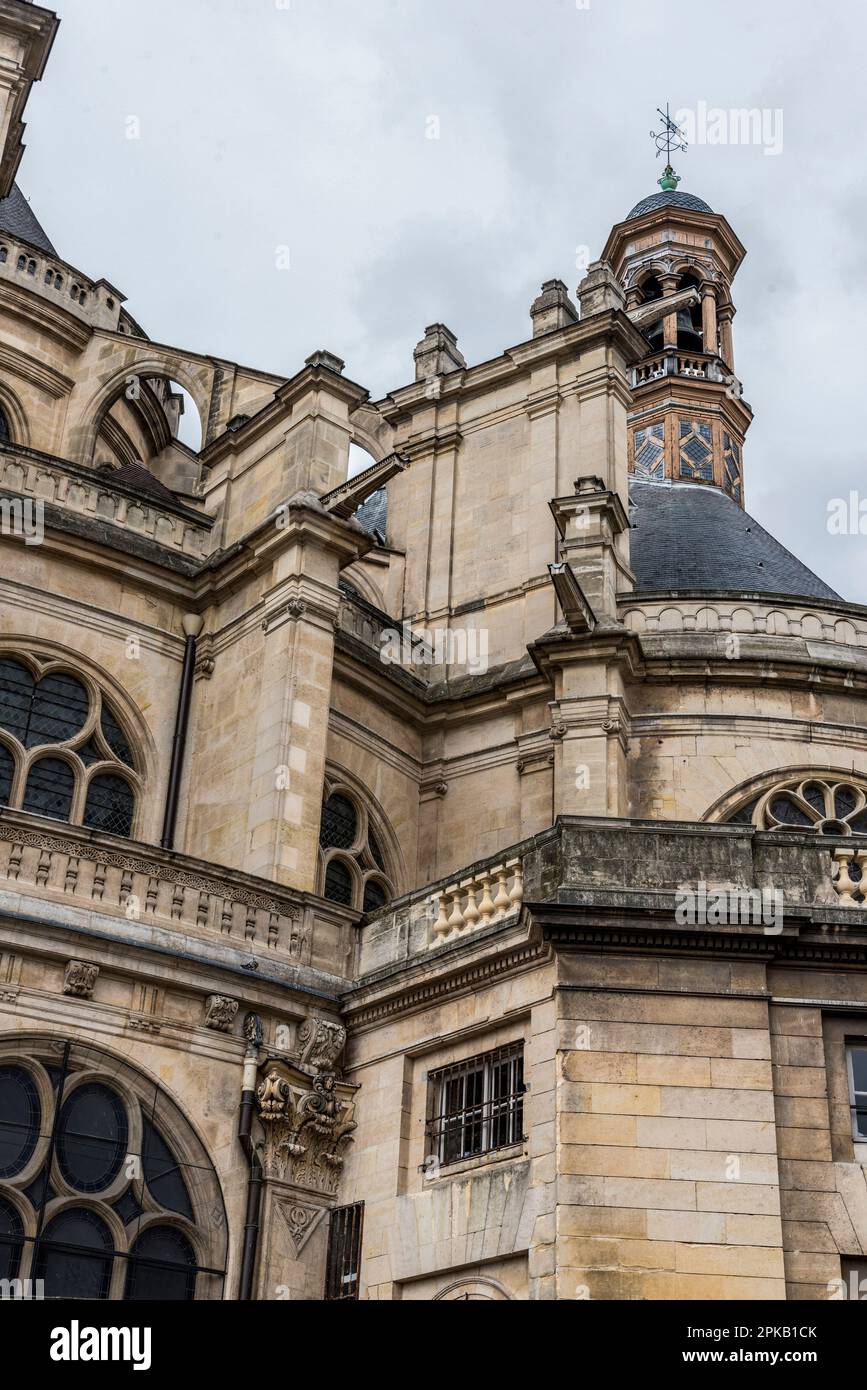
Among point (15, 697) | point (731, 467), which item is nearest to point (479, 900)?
point (15, 697)

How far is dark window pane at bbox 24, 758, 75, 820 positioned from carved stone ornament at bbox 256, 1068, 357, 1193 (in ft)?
17.8

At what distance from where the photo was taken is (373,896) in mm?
22078

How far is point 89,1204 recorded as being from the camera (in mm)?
14414

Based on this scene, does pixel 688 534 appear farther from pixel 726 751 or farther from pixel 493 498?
pixel 726 751

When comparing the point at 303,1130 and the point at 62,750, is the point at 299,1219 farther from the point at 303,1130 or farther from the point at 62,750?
the point at 62,750

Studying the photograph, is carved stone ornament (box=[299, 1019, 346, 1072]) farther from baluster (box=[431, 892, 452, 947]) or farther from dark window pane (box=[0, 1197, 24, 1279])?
dark window pane (box=[0, 1197, 24, 1279])

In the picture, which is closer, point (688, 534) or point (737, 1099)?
point (737, 1099)

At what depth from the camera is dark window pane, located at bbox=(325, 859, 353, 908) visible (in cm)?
2134

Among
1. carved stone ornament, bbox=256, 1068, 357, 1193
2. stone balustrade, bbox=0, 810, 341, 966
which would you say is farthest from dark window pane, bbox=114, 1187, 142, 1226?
stone balustrade, bbox=0, 810, 341, 966

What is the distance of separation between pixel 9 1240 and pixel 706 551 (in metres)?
19.0

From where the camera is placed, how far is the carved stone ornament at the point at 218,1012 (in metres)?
15.5

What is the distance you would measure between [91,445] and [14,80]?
5291 mm

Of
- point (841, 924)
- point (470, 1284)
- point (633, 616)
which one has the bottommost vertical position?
point (470, 1284)

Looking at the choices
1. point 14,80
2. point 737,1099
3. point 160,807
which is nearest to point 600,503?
point 160,807
